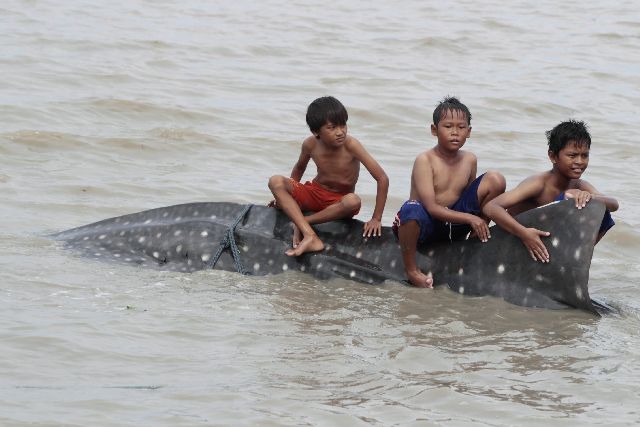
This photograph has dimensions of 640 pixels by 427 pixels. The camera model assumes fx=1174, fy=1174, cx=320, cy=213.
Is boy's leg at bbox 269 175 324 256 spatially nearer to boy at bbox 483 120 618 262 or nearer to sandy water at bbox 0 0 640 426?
sandy water at bbox 0 0 640 426

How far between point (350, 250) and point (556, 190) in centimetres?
131

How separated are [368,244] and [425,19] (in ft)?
41.3

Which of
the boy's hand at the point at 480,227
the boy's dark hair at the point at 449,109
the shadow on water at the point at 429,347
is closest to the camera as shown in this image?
the shadow on water at the point at 429,347

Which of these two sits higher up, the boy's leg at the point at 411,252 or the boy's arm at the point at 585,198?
the boy's arm at the point at 585,198

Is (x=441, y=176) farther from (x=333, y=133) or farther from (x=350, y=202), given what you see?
(x=333, y=133)

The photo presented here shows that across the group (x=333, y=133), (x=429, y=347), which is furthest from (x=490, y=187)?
(x=429, y=347)

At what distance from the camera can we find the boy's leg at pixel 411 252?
6805 millimetres

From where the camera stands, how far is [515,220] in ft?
21.6

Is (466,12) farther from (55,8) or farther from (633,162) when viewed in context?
(633,162)

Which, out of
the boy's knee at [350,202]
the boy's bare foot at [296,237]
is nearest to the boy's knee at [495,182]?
the boy's knee at [350,202]

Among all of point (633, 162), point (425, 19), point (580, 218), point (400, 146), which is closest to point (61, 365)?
point (580, 218)

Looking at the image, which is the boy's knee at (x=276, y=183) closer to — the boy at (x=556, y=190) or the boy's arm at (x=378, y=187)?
A: the boy's arm at (x=378, y=187)

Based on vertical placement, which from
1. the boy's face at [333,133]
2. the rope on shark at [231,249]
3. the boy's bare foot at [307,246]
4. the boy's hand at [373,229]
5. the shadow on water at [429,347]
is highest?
the boy's face at [333,133]

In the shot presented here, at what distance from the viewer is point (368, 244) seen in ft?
23.7
